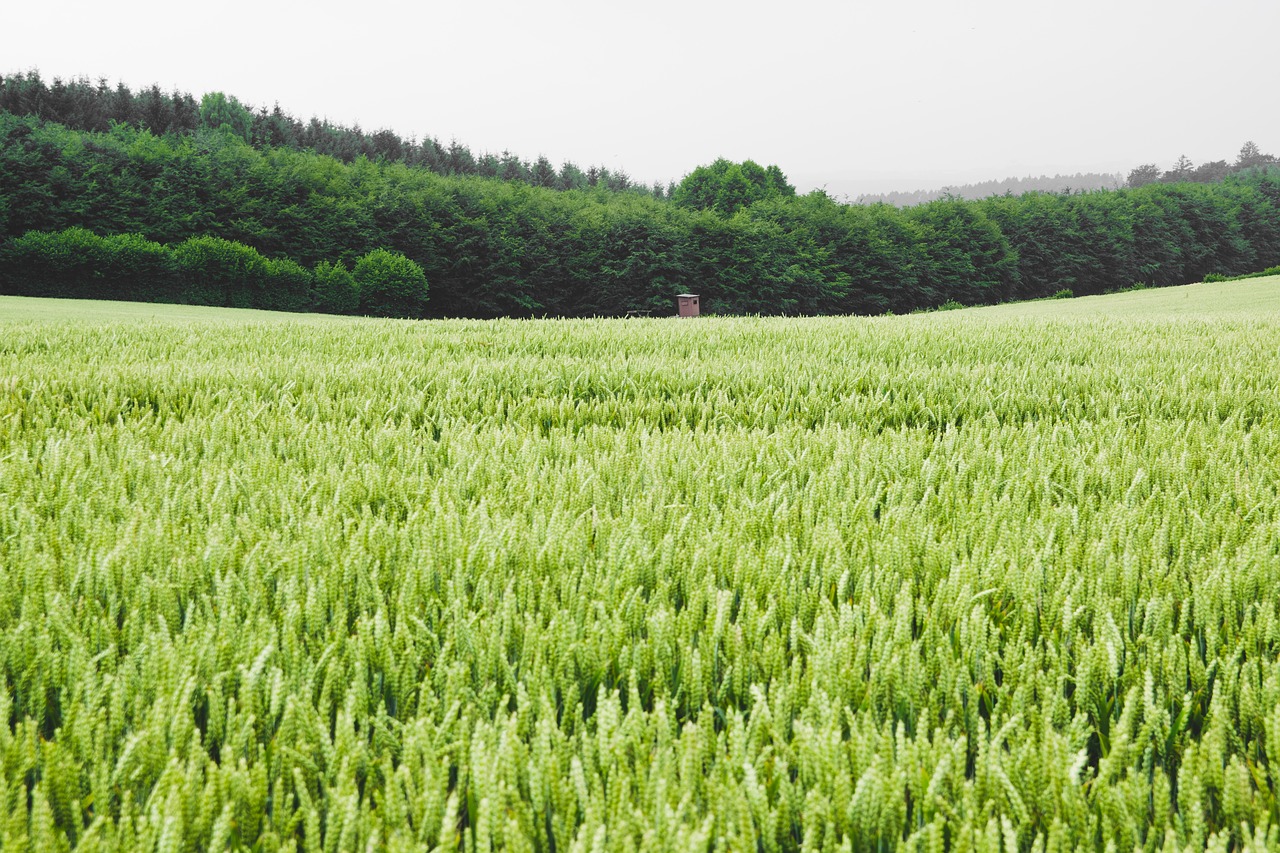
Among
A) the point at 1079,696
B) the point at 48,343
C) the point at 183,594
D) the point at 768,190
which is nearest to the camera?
the point at 1079,696

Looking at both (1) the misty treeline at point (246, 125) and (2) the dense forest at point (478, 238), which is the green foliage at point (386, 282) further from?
(1) the misty treeline at point (246, 125)

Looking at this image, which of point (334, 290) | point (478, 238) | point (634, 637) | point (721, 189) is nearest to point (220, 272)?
point (334, 290)

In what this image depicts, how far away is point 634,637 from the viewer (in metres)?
1.16

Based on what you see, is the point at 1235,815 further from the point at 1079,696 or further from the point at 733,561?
the point at 733,561

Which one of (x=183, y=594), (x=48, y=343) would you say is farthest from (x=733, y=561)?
(x=48, y=343)

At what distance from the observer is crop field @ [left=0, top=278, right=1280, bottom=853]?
79cm

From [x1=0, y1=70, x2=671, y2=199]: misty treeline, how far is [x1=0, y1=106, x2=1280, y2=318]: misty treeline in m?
7.88

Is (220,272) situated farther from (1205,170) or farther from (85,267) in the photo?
(1205,170)

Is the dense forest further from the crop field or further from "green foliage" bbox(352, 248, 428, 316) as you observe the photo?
the crop field

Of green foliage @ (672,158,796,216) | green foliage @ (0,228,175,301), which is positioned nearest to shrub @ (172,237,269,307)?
green foliage @ (0,228,175,301)

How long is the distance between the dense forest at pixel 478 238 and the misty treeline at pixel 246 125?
353 millimetres

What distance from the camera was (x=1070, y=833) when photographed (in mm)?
778

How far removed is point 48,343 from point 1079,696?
18.3 ft

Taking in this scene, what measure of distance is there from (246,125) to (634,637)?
70.7 m
